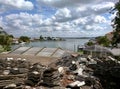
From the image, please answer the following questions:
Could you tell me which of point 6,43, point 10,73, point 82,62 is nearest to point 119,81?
point 82,62

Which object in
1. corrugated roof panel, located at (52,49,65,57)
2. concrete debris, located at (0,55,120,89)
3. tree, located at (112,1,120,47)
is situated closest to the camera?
concrete debris, located at (0,55,120,89)

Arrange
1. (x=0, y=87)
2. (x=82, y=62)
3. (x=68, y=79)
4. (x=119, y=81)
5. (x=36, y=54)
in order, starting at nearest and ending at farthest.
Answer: (x=0, y=87) < (x=68, y=79) < (x=119, y=81) < (x=82, y=62) < (x=36, y=54)

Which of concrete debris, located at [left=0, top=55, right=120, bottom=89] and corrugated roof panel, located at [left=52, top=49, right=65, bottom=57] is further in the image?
corrugated roof panel, located at [left=52, top=49, right=65, bottom=57]

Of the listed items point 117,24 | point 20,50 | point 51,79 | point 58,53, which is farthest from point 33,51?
point 51,79

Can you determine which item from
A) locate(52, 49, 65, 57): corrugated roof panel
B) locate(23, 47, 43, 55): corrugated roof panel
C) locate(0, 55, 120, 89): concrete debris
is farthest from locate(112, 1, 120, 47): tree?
locate(23, 47, 43, 55): corrugated roof panel

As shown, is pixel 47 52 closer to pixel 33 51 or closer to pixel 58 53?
pixel 58 53

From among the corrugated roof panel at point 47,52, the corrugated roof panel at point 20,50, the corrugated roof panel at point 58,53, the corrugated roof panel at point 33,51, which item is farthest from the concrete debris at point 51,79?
the corrugated roof panel at point 20,50

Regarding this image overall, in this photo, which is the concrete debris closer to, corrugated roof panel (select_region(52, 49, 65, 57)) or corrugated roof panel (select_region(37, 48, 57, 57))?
corrugated roof panel (select_region(52, 49, 65, 57))

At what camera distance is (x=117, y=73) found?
20.8 meters

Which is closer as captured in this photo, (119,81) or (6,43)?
(119,81)

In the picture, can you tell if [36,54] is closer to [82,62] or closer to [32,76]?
[82,62]

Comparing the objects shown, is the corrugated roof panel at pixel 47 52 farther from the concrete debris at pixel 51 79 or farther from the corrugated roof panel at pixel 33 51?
the concrete debris at pixel 51 79

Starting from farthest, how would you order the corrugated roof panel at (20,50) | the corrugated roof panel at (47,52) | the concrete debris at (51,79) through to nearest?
the corrugated roof panel at (20,50) < the corrugated roof panel at (47,52) < the concrete debris at (51,79)

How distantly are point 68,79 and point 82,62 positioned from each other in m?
6.02
